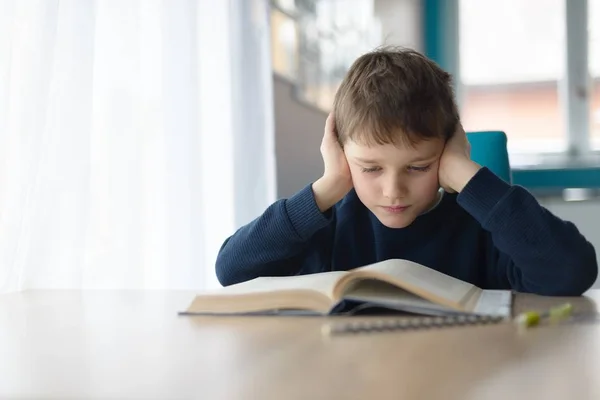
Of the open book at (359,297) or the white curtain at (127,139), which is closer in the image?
the open book at (359,297)

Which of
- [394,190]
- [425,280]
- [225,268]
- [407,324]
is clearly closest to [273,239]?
[225,268]

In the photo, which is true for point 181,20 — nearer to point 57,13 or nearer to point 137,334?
point 57,13

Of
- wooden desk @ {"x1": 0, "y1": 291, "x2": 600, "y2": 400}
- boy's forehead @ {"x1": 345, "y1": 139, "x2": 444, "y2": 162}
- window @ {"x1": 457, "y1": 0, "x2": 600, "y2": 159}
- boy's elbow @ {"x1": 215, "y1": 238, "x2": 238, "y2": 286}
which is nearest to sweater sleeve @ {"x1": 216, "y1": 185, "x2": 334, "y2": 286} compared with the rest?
boy's elbow @ {"x1": 215, "y1": 238, "x2": 238, "y2": 286}

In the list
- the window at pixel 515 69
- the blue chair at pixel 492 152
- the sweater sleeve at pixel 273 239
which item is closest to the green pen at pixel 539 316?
the sweater sleeve at pixel 273 239

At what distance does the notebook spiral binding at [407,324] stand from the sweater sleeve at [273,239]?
1.29 ft

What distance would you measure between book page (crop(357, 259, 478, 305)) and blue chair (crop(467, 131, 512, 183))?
61 centimetres

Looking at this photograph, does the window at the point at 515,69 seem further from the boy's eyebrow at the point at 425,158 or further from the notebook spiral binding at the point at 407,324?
the notebook spiral binding at the point at 407,324

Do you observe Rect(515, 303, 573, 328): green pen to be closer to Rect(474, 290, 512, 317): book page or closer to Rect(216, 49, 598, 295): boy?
Rect(474, 290, 512, 317): book page

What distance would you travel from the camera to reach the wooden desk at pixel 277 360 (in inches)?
19.0

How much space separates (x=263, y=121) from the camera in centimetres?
239

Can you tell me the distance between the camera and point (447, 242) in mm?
1228

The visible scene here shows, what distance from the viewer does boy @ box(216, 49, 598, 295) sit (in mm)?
1002

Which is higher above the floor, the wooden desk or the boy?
the boy

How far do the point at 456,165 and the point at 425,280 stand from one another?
288 mm
